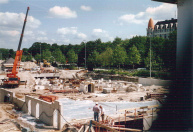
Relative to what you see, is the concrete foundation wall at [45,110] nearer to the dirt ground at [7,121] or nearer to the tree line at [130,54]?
the dirt ground at [7,121]

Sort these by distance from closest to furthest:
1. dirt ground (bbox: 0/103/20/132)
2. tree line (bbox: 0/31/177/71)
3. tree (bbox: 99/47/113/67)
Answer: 1. dirt ground (bbox: 0/103/20/132)
2. tree line (bbox: 0/31/177/71)
3. tree (bbox: 99/47/113/67)

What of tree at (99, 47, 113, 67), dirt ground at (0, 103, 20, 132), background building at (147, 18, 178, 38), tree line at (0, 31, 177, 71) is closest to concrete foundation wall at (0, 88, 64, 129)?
dirt ground at (0, 103, 20, 132)

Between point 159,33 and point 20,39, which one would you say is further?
point 159,33

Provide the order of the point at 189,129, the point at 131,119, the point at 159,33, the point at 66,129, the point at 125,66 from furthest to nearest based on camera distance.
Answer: the point at 159,33, the point at 125,66, the point at 131,119, the point at 66,129, the point at 189,129

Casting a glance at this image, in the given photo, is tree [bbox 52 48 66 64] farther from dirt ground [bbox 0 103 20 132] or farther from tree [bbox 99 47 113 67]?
dirt ground [bbox 0 103 20 132]

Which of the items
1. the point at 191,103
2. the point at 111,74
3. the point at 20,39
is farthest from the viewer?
the point at 111,74

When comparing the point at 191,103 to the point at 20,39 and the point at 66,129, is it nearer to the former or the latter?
the point at 66,129

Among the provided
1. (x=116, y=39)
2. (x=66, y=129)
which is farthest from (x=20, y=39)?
(x=116, y=39)

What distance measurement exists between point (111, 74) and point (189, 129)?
46.2 metres

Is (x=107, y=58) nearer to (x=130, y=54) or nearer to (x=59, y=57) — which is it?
(x=130, y=54)

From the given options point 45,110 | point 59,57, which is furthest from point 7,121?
point 59,57

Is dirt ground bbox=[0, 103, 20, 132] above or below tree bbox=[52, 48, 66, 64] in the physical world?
below

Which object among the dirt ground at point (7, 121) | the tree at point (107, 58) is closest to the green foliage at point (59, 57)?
the tree at point (107, 58)

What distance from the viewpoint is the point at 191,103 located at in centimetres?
643
